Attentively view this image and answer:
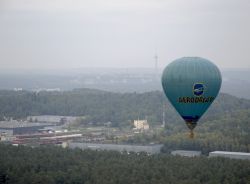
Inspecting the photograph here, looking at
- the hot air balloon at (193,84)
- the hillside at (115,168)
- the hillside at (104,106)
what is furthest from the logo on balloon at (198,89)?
the hillside at (104,106)

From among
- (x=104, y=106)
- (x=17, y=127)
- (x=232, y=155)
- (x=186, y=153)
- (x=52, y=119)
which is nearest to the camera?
(x=232, y=155)

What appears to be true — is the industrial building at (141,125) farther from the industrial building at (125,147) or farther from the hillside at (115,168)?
the hillside at (115,168)

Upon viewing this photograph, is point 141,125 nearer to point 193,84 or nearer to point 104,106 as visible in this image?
point 104,106

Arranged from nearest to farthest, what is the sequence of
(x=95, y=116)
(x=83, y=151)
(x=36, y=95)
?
1. (x=83, y=151)
2. (x=95, y=116)
3. (x=36, y=95)

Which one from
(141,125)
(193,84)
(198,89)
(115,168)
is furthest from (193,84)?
(141,125)

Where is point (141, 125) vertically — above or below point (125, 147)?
above

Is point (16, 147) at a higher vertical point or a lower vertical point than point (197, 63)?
lower

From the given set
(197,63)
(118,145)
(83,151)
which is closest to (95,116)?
(118,145)

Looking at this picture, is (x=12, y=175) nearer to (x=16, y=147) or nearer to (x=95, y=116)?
(x=16, y=147)

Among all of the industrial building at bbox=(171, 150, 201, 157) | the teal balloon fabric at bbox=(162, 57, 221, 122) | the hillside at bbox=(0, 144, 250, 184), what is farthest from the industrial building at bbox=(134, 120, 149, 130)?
the teal balloon fabric at bbox=(162, 57, 221, 122)
